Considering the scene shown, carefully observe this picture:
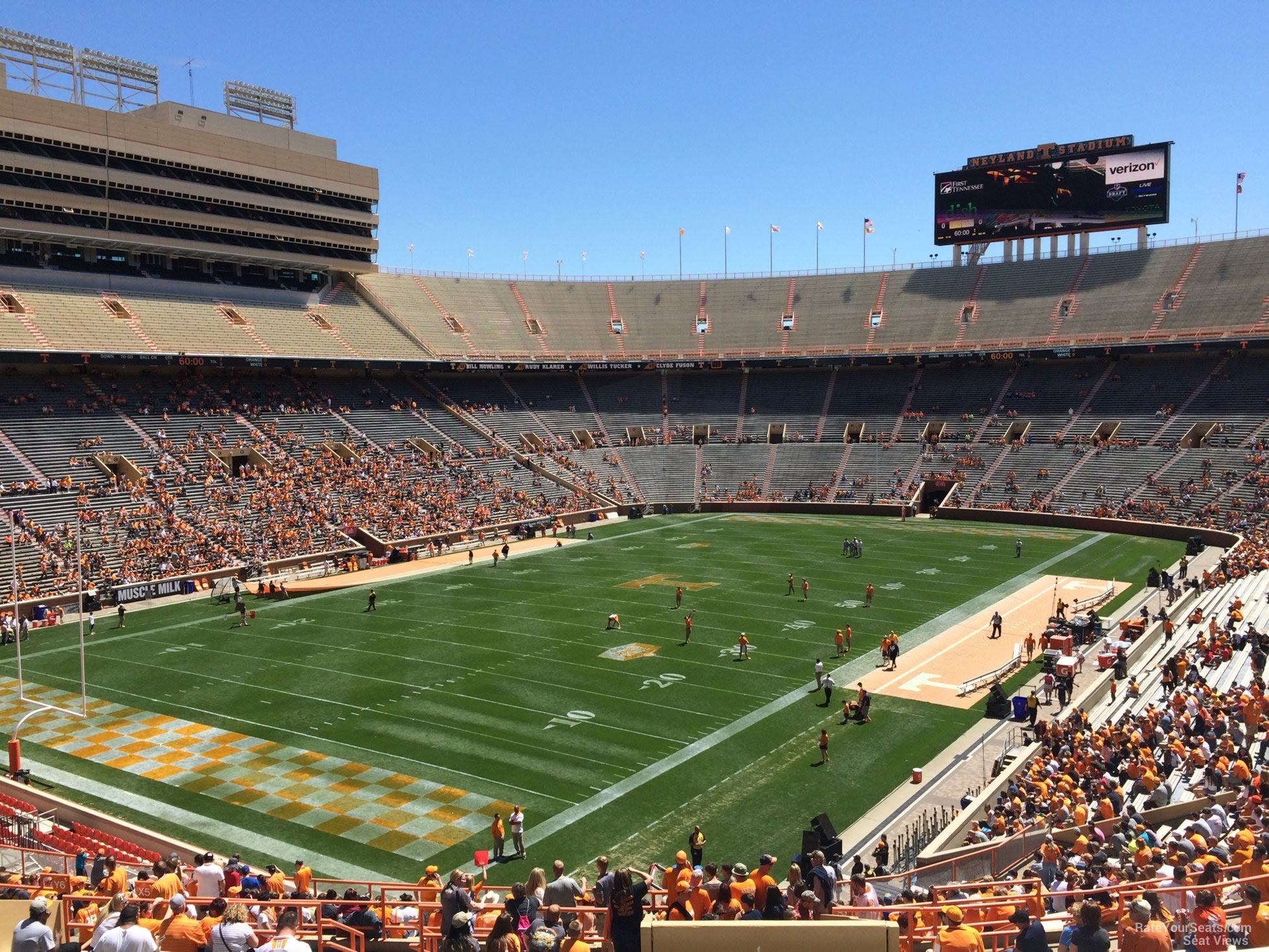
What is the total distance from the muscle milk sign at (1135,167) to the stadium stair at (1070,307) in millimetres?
6909

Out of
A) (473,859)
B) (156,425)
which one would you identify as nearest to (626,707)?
(473,859)

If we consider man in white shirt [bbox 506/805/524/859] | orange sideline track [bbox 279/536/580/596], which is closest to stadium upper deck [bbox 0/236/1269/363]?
orange sideline track [bbox 279/536/580/596]

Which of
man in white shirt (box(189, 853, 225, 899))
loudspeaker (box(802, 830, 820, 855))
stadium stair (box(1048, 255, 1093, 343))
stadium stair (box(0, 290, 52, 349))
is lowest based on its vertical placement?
loudspeaker (box(802, 830, 820, 855))

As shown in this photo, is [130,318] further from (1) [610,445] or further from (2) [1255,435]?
(2) [1255,435]

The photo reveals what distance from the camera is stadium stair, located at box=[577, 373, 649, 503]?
68.2 m

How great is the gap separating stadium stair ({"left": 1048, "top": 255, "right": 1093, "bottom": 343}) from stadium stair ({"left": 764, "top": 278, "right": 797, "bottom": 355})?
19.6 m

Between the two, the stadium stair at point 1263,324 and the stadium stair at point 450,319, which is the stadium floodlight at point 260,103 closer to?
the stadium stair at point 450,319

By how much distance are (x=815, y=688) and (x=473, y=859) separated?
12777mm

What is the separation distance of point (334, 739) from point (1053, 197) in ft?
227

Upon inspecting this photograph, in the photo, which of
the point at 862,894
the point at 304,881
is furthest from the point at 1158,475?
the point at 304,881

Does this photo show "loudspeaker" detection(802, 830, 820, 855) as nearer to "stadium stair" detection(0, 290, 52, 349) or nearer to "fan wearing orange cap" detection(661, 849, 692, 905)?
"fan wearing orange cap" detection(661, 849, 692, 905)

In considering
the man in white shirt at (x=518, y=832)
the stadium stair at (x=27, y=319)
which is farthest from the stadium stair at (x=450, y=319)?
the man in white shirt at (x=518, y=832)

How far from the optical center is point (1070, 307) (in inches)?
2832

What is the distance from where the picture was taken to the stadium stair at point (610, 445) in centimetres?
6825
